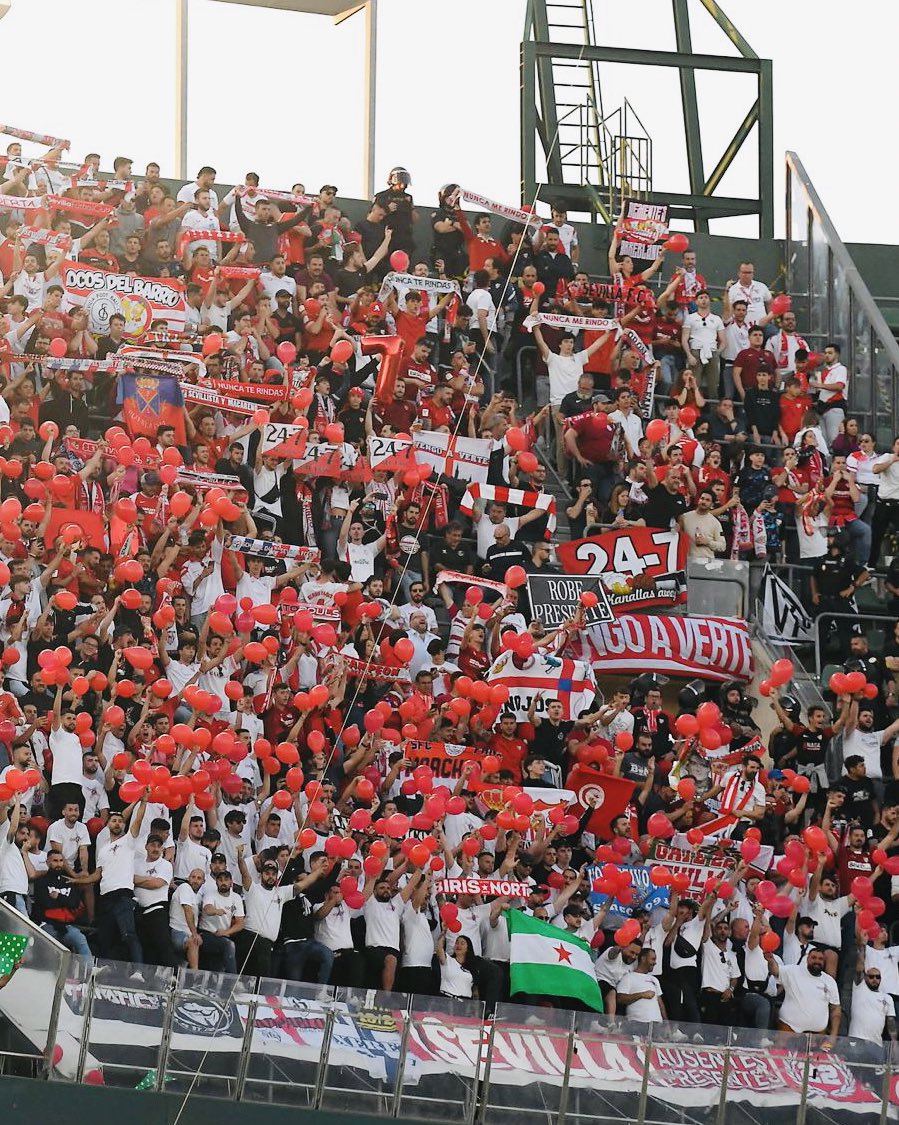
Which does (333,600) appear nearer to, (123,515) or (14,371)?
(123,515)

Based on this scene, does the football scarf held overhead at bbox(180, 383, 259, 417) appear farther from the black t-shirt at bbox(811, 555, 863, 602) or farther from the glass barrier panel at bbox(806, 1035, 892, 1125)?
the glass barrier panel at bbox(806, 1035, 892, 1125)

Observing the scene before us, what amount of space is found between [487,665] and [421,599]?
2.27ft

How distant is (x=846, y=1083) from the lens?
13.7 metres

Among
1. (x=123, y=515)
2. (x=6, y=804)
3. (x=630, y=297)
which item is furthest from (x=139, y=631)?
(x=630, y=297)

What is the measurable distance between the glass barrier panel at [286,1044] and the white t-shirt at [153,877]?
5.04 feet

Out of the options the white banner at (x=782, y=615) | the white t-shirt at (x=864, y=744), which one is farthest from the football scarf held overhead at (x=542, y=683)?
the white banner at (x=782, y=615)

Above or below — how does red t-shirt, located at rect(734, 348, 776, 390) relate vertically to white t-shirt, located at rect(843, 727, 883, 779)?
above

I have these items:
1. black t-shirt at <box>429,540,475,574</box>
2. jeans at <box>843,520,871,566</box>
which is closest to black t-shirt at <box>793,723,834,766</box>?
jeans at <box>843,520,871,566</box>

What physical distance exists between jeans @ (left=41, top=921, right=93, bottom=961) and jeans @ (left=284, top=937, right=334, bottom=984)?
1271 millimetres

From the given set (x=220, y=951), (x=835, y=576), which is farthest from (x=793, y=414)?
(x=220, y=951)

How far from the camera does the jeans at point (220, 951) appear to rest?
1490 centimetres

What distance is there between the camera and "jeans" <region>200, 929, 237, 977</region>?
14.9 meters

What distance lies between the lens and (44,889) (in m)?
14.6

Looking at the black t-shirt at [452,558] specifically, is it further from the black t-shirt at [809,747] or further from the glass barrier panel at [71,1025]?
the glass barrier panel at [71,1025]
